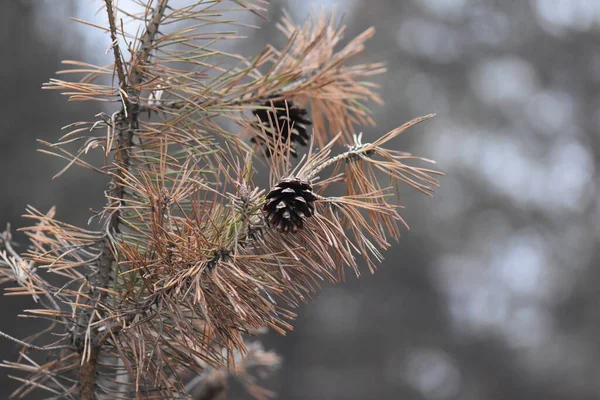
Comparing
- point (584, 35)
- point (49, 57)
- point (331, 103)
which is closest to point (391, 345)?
point (584, 35)

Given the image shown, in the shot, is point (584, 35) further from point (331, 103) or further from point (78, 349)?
point (78, 349)

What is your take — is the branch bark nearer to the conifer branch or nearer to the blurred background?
the conifer branch

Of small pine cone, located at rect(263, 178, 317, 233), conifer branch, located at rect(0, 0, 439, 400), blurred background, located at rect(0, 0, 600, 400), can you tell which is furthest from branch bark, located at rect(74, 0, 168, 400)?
blurred background, located at rect(0, 0, 600, 400)

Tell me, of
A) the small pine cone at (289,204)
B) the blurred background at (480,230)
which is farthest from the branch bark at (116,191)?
the blurred background at (480,230)

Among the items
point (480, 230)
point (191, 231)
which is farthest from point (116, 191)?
point (480, 230)

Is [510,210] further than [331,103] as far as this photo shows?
Yes

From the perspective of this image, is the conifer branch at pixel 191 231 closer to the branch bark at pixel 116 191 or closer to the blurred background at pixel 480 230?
the branch bark at pixel 116 191

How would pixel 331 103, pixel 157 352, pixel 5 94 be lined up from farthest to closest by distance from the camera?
1. pixel 5 94
2. pixel 331 103
3. pixel 157 352

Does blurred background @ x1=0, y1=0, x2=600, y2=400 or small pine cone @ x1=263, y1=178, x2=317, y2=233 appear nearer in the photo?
small pine cone @ x1=263, y1=178, x2=317, y2=233
